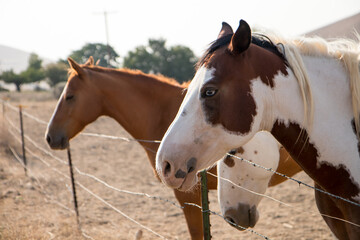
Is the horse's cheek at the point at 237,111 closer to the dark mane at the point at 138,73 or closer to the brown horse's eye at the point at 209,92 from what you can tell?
the brown horse's eye at the point at 209,92

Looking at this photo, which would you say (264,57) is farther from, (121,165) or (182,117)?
(121,165)

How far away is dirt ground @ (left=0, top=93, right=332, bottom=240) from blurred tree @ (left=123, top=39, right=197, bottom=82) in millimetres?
18541

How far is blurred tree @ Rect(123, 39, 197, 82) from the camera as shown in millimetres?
26062

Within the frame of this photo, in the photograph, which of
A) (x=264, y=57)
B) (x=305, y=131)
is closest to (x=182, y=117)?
(x=264, y=57)

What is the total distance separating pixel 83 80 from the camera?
3613mm

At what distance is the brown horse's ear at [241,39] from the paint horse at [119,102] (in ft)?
6.25

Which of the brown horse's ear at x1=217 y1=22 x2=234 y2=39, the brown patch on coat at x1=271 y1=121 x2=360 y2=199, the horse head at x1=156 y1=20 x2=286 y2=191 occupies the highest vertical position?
the brown horse's ear at x1=217 y1=22 x2=234 y2=39

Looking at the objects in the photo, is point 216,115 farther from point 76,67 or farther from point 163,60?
point 163,60

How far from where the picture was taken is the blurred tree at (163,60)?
85.5 feet

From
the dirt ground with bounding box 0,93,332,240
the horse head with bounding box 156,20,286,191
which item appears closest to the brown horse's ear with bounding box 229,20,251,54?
the horse head with bounding box 156,20,286,191

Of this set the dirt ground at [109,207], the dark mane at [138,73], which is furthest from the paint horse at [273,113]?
the dark mane at [138,73]

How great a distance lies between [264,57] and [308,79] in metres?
0.24

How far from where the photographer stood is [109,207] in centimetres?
522

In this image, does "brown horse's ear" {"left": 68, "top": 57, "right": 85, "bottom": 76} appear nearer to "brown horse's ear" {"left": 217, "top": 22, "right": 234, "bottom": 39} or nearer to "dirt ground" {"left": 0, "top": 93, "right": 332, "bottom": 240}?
"dirt ground" {"left": 0, "top": 93, "right": 332, "bottom": 240}
